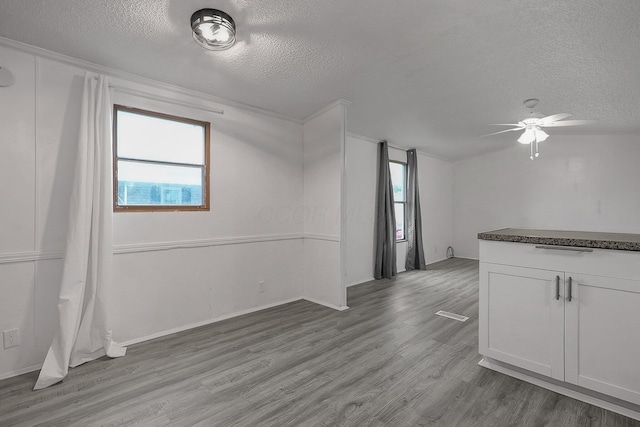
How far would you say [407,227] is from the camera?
6086mm

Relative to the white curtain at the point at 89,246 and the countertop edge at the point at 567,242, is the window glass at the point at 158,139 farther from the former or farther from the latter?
the countertop edge at the point at 567,242

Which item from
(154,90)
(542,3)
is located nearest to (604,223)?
(542,3)

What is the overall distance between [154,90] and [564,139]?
7358 mm

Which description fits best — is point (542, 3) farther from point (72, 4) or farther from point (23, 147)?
point (23, 147)

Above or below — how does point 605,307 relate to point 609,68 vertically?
below

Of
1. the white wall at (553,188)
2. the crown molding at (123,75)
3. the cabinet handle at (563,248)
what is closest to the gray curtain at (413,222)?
the white wall at (553,188)

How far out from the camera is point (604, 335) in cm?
178

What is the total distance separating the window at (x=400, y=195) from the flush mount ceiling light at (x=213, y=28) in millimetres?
4435

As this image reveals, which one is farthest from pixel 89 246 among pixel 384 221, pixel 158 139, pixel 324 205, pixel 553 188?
pixel 553 188

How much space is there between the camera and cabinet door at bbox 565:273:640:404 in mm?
1694

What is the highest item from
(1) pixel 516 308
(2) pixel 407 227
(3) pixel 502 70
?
(3) pixel 502 70

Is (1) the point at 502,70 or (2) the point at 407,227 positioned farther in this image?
A: (2) the point at 407,227

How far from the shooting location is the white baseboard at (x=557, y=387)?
5.76ft

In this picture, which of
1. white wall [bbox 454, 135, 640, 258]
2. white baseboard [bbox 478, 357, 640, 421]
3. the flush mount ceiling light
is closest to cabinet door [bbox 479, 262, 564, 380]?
white baseboard [bbox 478, 357, 640, 421]
